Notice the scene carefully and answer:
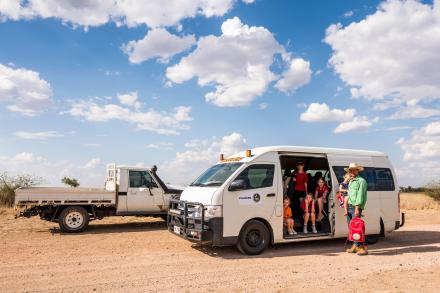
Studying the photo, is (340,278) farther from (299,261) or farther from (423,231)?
(423,231)

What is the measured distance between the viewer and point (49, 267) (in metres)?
7.73

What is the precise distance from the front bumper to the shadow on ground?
1.70 ft

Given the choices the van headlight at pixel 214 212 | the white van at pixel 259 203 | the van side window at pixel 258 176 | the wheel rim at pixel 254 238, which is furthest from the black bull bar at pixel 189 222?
the van side window at pixel 258 176

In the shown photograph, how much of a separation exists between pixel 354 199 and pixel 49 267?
6630 millimetres

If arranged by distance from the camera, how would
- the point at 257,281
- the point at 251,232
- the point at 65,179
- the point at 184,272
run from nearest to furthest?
the point at 257,281
the point at 184,272
the point at 251,232
the point at 65,179

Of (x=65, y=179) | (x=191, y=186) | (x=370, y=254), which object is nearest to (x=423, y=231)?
(x=370, y=254)

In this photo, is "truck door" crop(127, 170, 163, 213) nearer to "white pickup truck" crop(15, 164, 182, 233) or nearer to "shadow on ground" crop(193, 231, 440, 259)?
"white pickup truck" crop(15, 164, 182, 233)

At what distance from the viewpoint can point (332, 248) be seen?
10180mm

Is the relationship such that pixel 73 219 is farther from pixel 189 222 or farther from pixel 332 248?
pixel 332 248

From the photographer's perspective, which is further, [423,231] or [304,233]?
[423,231]

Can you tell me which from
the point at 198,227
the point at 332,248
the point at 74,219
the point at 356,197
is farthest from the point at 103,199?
the point at 356,197

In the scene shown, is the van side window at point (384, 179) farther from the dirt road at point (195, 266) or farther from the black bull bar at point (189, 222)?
the black bull bar at point (189, 222)

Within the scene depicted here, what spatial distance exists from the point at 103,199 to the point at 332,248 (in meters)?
6.95

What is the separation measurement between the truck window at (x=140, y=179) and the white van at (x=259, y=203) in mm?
3604
